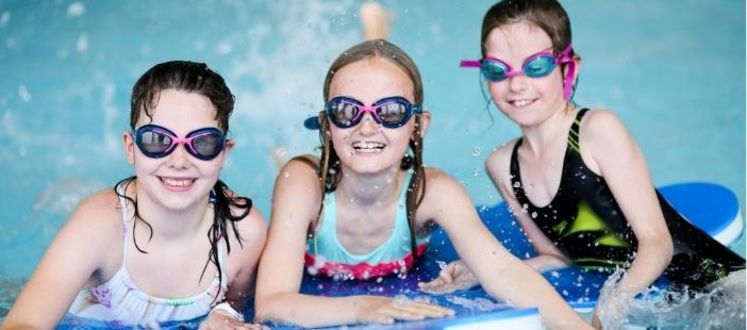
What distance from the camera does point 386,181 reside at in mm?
3662

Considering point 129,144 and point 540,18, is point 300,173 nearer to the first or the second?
point 129,144

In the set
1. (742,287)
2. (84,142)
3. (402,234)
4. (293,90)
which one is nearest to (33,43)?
(84,142)

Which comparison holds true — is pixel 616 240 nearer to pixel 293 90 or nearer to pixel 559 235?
pixel 559 235

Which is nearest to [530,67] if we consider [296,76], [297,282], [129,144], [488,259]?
[488,259]

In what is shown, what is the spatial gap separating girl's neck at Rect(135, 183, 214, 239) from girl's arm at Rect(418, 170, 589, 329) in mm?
820

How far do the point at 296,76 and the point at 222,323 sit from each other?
4.97 meters

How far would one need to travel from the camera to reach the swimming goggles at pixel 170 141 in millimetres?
3082

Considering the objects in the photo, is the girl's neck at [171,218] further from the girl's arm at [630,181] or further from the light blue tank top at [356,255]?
the girl's arm at [630,181]

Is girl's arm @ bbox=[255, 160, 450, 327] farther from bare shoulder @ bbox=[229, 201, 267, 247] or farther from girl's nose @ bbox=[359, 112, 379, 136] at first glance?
girl's nose @ bbox=[359, 112, 379, 136]

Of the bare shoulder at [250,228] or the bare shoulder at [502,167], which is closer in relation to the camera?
the bare shoulder at [250,228]

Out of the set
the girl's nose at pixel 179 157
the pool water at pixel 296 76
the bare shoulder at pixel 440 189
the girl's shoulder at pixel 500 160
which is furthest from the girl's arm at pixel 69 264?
the pool water at pixel 296 76

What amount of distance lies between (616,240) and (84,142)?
169 inches

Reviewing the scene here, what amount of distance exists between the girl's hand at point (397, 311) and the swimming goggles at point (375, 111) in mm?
678

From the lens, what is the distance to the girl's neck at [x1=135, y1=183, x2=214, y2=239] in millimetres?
3230
